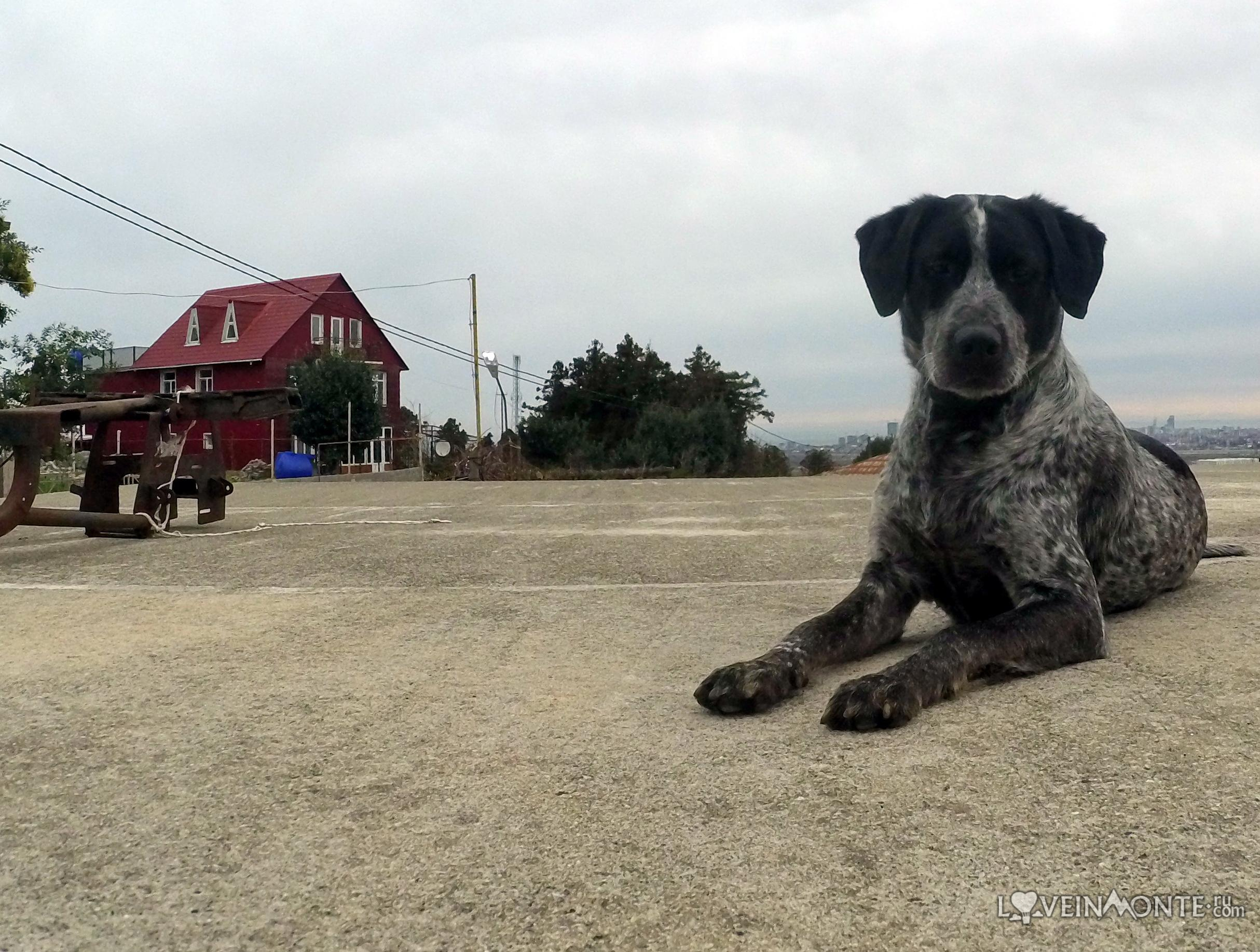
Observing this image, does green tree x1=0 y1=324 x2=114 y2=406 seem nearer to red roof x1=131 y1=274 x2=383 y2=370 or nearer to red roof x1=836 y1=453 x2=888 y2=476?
red roof x1=131 y1=274 x2=383 y2=370

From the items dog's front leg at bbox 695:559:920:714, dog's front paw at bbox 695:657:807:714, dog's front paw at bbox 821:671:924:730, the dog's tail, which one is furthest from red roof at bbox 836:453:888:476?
dog's front paw at bbox 821:671:924:730

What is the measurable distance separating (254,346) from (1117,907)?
45380 mm

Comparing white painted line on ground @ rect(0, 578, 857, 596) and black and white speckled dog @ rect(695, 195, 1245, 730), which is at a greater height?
black and white speckled dog @ rect(695, 195, 1245, 730)

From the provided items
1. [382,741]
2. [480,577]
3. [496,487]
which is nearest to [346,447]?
[496,487]

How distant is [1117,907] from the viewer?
4.51 ft

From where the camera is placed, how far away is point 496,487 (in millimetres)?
15930

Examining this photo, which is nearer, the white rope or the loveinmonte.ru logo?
the loveinmonte.ru logo

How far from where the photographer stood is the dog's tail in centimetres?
502

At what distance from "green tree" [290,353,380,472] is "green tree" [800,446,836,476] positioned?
18.2 metres

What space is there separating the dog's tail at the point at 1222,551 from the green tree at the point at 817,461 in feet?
125

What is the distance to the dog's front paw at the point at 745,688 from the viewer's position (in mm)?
2432

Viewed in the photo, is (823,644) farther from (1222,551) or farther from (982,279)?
(1222,551)

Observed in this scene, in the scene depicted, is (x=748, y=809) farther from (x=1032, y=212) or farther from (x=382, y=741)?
(x=1032, y=212)

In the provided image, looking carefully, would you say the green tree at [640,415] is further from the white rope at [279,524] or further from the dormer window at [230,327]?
the white rope at [279,524]
